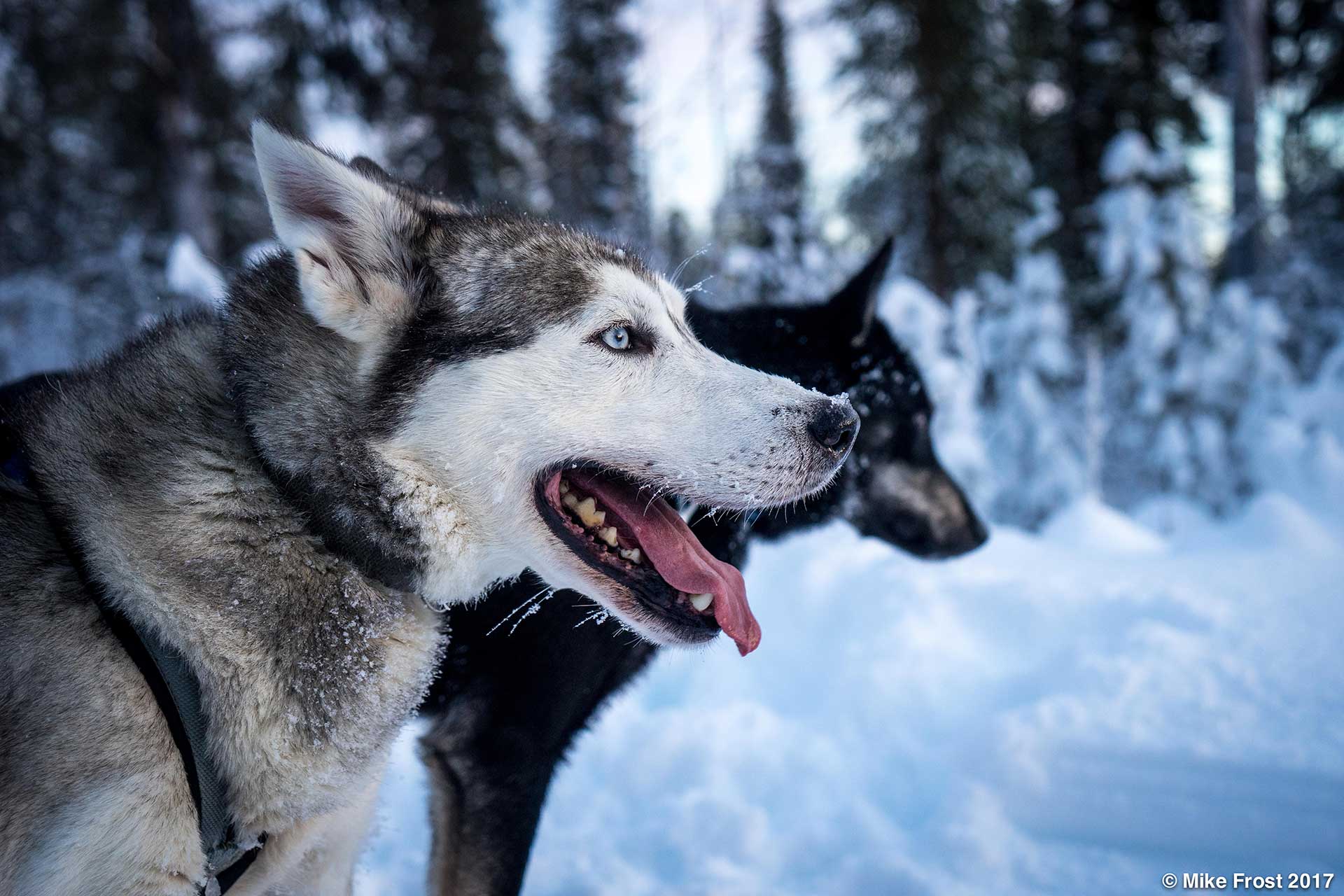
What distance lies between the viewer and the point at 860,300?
3.35 meters

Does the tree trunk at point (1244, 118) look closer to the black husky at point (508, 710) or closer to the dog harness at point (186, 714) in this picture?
the black husky at point (508, 710)

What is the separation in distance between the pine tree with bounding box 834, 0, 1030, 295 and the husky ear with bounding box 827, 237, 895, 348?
9.62 meters

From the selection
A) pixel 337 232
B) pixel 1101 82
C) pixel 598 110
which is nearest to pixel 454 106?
pixel 598 110

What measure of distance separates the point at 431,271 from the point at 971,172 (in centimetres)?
1267

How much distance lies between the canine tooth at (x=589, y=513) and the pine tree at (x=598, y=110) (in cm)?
1263

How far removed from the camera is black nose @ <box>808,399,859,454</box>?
6.18 ft

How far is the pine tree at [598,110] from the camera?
15367mm

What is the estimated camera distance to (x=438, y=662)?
1.93 metres

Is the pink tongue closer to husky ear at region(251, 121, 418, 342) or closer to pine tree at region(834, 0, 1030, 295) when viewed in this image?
husky ear at region(251, 121, 418, 342)

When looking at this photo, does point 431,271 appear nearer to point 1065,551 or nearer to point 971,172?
point 1065,551

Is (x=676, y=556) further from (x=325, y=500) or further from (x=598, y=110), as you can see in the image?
(x=598, y=110)

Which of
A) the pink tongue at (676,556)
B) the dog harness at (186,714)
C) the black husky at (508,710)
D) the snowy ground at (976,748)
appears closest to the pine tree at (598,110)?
the snowy ground at (976,748)

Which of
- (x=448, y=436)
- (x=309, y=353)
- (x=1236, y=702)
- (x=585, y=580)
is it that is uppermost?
(x=309, y=353)

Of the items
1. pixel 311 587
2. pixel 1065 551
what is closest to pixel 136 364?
pixel 311 587
